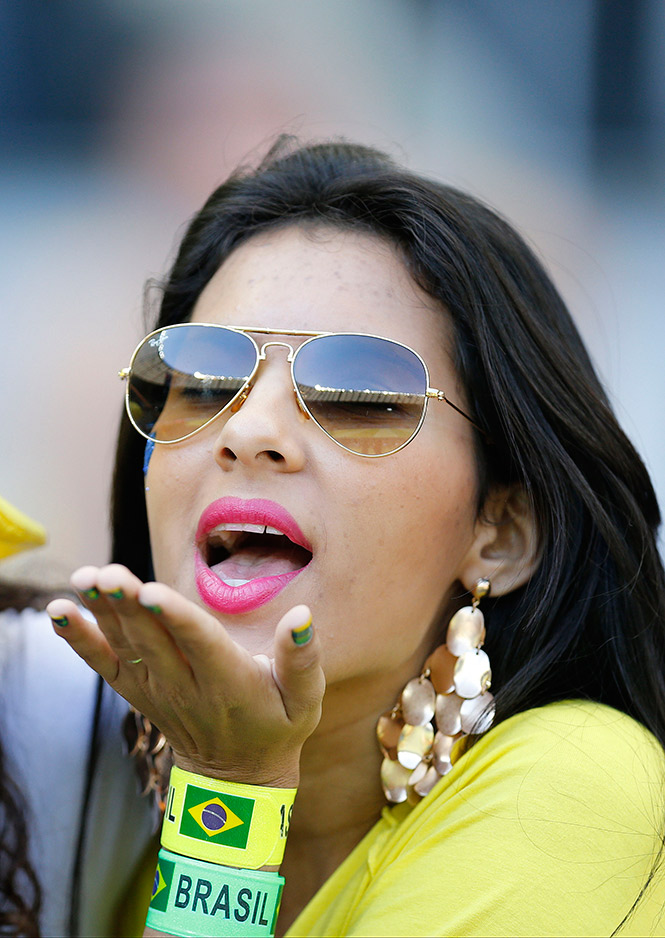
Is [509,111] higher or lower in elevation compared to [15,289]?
higher

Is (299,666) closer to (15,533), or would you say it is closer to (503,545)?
(503,545)

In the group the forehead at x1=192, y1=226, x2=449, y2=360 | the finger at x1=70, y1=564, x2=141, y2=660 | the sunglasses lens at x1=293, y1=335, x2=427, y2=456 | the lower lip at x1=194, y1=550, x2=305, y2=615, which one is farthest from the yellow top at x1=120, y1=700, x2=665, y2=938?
the forehead at x1=192, y1=226, x2=449, y2=360

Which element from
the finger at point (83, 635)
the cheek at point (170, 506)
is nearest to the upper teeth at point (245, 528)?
the cheek at point (170, 506)

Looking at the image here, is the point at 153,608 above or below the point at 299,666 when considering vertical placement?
above

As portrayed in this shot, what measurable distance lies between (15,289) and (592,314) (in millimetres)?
3613

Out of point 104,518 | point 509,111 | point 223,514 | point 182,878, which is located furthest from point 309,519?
point 509,111

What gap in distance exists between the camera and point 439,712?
76.5 inches

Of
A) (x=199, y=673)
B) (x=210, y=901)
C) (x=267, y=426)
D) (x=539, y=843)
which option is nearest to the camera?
(x=199, y=673)

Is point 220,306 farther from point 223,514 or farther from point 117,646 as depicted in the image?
point 117,646

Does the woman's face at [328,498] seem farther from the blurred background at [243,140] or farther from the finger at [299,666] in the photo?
the blurred background at [243,140]

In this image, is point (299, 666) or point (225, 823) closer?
point (299, 666)

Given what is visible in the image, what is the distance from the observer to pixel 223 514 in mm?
1773

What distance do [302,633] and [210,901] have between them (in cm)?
47

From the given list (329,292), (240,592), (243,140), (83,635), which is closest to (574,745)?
(240,592)
